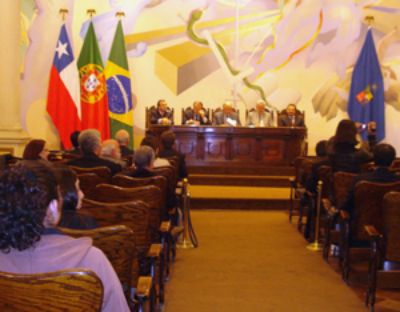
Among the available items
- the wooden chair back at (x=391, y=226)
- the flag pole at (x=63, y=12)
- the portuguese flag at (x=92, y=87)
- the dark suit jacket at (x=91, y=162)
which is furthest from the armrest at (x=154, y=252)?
the flag pole at (x=63, y=12)

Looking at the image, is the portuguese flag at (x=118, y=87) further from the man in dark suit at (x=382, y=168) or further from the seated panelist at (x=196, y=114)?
the man in dark suit at (x=382, y=168)

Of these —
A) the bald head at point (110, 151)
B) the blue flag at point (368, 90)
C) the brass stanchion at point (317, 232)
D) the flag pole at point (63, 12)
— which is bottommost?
the brass stanchion at point (317, 232)

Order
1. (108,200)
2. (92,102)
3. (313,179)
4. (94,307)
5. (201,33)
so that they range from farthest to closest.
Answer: (201,33)
(92,102)
(313,179)
(108,200)
(94,307)

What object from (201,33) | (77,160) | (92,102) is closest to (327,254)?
(77,160)

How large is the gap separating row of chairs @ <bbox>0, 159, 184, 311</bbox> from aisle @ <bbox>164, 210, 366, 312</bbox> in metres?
0.26

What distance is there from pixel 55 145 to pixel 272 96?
4.93 metres

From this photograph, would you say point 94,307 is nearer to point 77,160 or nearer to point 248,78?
point 77,160

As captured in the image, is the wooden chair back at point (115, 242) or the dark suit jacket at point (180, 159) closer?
the wooden chair back at point (115, 242)

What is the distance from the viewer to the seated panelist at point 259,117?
12.5 meters

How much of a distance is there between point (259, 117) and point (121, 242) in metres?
10.5

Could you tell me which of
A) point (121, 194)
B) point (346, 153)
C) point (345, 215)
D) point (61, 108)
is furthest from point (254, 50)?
point (121, 194)

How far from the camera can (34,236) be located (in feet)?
5.74

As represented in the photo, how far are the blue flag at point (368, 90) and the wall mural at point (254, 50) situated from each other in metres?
0.31

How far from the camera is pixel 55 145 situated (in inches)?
510
